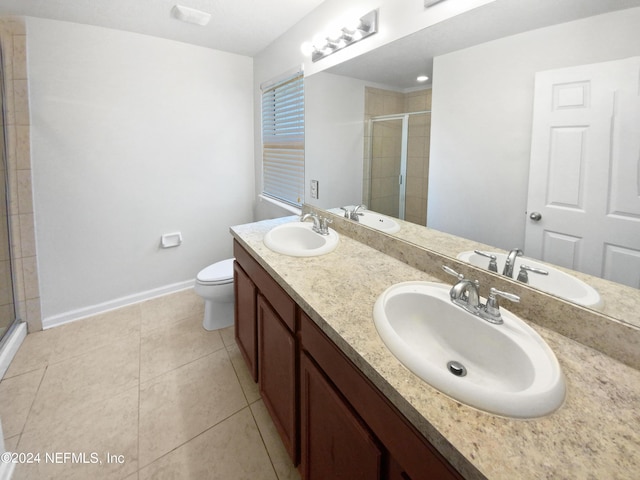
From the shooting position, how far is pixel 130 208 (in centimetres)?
253

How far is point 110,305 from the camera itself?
2.57 metres

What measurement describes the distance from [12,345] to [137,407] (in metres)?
1.13

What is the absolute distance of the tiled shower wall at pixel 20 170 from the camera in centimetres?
196

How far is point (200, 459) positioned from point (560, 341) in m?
1.47

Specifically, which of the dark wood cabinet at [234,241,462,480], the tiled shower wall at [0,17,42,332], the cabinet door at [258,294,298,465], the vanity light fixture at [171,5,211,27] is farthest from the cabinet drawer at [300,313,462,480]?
the tiled shower wall at [0,17,42,332]

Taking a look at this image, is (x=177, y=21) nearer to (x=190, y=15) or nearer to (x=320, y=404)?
(x=190, y=15)

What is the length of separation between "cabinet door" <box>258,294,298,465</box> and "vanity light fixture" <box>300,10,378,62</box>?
1435mm

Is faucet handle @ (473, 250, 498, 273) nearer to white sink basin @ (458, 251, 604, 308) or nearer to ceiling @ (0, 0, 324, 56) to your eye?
white sink basin @ (458, 251, 604, 308)

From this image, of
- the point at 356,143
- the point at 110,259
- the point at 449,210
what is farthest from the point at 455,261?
the point at 110,259

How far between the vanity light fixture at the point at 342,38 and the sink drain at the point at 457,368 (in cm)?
153

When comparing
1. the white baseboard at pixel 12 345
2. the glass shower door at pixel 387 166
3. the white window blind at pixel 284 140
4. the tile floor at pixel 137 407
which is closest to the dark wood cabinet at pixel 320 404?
the tile floor at pixel 137 407

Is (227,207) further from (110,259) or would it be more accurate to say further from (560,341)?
(560,341)

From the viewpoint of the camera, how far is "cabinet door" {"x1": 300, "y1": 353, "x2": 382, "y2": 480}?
2.47ft

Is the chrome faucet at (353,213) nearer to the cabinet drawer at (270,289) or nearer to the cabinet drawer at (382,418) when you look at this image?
the cabinet drawer at (270,289)
